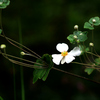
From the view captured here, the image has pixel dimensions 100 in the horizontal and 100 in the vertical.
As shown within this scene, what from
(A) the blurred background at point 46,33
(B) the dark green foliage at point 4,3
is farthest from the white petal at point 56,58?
(A) the blurred background at point 46,33

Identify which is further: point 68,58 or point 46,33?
point 46,33

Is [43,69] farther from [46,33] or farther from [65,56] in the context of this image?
[46,33]

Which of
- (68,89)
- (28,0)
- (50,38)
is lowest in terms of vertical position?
(68,89)

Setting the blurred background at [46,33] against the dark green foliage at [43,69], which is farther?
the blurred background at [46,33]

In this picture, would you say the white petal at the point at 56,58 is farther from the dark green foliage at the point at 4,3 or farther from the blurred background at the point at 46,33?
the blurred background at the point at 46,33

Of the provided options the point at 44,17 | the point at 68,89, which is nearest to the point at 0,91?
the point at 68,89

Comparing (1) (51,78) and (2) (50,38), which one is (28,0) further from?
(1) (51,78)

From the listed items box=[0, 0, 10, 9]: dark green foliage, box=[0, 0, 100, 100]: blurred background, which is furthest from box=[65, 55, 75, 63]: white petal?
box=[0, 0, 100, 100]: blurred background

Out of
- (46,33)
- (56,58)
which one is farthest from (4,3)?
(46,33)
